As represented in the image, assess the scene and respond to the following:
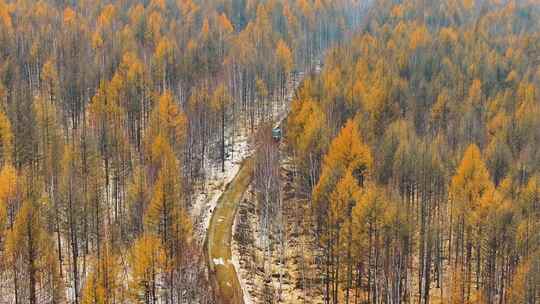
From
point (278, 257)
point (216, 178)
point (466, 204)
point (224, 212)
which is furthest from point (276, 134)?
point (466, 204)

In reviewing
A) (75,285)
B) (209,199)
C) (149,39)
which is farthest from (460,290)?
(149,39)

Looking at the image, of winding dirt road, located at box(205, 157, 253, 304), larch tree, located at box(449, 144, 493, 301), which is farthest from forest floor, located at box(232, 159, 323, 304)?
larch tree, located at box(449, 144, 493, 301)

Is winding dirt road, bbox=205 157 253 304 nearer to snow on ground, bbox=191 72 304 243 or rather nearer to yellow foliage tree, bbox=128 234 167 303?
snow on ground, bbox=191 72 304 243

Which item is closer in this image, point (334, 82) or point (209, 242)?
point (209, 242)

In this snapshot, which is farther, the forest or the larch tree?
the larch tree

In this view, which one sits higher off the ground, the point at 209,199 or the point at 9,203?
the point at 9,203

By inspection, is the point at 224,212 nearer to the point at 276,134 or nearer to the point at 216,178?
the point at 216,178

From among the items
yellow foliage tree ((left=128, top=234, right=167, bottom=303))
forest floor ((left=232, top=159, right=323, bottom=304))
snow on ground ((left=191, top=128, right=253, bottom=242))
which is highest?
yellow foliage tree ((left=128, top=234, right=167, bottom=303))

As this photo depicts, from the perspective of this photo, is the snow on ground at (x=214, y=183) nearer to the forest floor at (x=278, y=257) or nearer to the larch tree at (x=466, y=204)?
the forest floor at (x=278, y=257)

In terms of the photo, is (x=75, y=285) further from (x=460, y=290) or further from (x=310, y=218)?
(x=460, y=290)

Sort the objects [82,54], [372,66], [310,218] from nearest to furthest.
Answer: [310,218]
[82,54]
[372,66]
